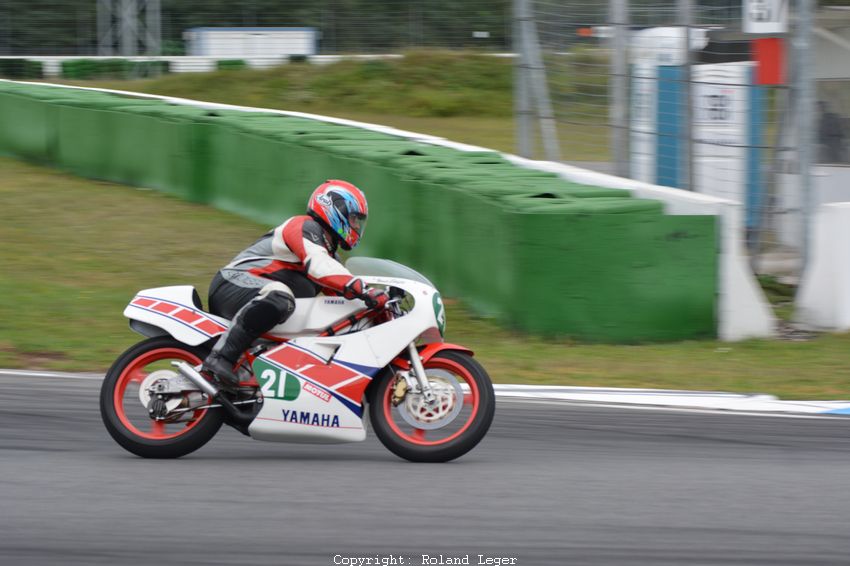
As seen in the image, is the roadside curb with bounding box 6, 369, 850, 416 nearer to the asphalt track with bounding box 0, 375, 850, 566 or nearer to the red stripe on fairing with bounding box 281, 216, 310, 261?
the asphalt track with bounding box 0, 375, 850, 566

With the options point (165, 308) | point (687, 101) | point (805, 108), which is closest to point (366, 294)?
point (165, 308)

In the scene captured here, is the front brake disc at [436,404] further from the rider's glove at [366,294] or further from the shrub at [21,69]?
the shrub at [21,69]

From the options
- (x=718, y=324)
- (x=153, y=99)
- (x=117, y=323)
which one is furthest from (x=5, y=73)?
(x=718, y=324)

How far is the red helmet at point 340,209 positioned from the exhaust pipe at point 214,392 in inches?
→ 38.6

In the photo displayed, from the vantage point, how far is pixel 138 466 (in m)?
6.40

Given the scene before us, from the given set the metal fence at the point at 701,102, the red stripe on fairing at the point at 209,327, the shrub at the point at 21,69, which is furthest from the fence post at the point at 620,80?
the shrub at the point at 21,69

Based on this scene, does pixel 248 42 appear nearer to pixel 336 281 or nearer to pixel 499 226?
pixel 499 226

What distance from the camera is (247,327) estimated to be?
6.32 metres

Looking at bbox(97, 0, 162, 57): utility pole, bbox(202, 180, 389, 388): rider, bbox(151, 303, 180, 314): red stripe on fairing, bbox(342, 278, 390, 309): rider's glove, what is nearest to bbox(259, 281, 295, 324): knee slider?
bbox(202, 180, 389, 388): rider

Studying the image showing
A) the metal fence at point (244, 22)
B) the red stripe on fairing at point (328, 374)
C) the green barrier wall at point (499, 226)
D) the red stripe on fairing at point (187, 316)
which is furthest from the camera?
the metal fence at point (244, 22)

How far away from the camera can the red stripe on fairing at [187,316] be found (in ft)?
21.4

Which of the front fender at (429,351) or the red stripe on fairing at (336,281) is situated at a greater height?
the red stripe on fairing at (336,281)

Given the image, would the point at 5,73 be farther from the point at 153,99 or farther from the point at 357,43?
the point at 153,99

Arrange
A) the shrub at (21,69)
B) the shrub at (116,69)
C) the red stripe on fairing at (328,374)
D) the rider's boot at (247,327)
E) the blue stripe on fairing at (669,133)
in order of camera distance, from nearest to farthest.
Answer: the rider's boot at (247,327)
the red stripe on fairing at (328,374)
the blue stripe on fairing at (669,133)
the shrub at (21,69)
the shrub at (116,69)
